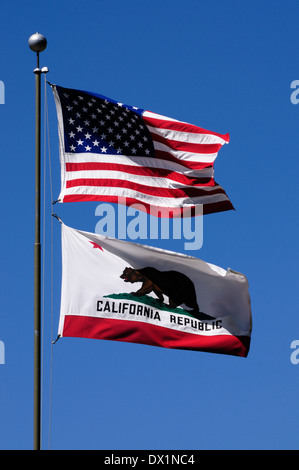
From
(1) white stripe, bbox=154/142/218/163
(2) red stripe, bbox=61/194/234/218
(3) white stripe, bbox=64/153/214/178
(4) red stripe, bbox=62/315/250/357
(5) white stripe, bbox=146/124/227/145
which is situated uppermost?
(5) white stripe, bbox=146/124/227/145

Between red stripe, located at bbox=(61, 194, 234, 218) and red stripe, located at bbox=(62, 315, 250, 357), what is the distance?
2926mm

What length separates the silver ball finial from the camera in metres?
32.7

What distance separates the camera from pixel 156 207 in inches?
1422

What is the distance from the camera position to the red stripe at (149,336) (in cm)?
3384

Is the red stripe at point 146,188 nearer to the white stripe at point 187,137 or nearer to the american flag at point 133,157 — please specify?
the american flag at point 133,157

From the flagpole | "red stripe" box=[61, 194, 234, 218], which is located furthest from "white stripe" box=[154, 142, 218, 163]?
the flagpole

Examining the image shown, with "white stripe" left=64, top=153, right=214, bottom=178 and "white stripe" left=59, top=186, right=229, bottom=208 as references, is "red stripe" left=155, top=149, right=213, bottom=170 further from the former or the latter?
"white stripe" left=59, top=186, right=229, bottom=208

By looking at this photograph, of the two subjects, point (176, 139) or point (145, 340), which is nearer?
point (145, 340)
